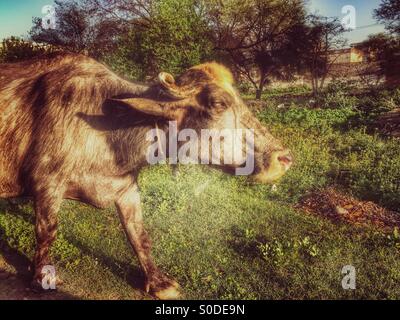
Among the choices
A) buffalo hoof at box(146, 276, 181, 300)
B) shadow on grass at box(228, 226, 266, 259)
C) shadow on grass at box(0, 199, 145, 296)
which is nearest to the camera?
buffalo hoof at box(146, 276, 181, 300)

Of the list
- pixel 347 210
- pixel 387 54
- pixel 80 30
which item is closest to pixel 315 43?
pixel 387 54

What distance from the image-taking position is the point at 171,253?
17.2 ft

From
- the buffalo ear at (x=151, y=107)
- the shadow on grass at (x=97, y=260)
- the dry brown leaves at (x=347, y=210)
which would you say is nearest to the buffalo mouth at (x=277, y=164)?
the buffalo ear at (x=151, y=107)

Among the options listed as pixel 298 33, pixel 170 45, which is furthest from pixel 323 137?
pixel 298 33

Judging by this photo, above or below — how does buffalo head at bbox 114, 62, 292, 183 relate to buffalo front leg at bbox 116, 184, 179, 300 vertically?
above

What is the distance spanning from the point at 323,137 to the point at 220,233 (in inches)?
252

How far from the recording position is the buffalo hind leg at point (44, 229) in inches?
160

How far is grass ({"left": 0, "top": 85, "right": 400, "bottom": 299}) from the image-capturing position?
14.7 feet

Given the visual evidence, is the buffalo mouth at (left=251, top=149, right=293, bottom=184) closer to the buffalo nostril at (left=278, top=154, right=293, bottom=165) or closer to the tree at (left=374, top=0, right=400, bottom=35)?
the buffalo nostril at (left=278, top=154, right=293, bottom=165)

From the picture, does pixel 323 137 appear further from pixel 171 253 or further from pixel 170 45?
pixel 171 253

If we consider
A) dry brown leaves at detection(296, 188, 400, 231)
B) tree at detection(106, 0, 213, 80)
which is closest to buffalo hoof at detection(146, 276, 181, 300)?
dry brown leaves at detection(296, 188, 400, 231)

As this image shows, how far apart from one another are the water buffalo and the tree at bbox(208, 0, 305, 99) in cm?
1204

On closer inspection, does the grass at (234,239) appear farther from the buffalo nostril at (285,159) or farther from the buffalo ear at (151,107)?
the buffalo ear at (151,107)

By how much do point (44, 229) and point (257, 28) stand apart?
20806 millimetres
